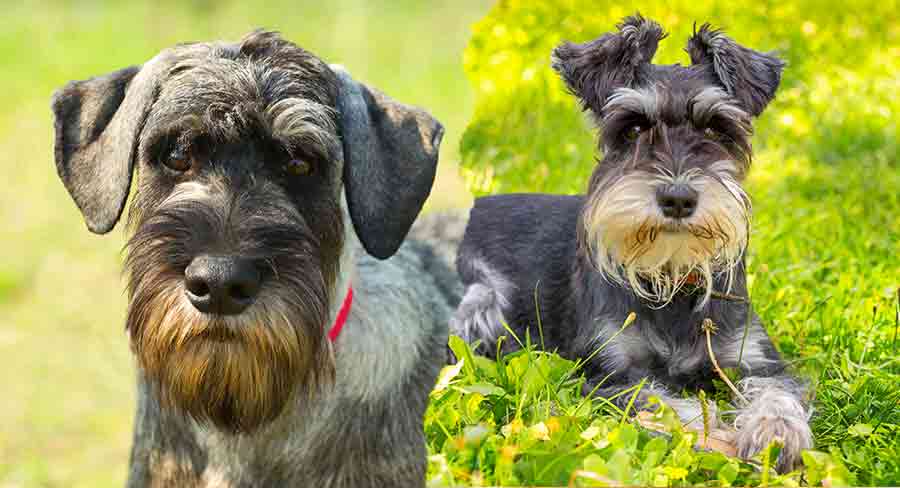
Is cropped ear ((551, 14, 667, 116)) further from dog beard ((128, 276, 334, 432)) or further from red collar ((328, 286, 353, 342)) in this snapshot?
dog beard ((128, 276, 334, 432))

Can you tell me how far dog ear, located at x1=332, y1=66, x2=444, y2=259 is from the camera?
4219 millimetres

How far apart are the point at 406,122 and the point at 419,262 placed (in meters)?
1.33

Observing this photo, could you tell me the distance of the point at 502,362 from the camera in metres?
4.22

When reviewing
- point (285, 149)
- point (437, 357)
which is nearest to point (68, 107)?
point (285, 149)

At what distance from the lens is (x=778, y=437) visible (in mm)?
3715

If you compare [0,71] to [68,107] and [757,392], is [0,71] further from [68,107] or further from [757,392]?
[757,392]

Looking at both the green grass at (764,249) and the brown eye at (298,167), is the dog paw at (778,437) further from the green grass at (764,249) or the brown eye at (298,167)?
the brown eye at (298,167)

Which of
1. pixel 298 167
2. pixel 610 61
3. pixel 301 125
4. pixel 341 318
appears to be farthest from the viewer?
pixel 341 318

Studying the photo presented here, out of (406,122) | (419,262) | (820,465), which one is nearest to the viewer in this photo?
(820,465)

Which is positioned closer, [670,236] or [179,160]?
[670,236]

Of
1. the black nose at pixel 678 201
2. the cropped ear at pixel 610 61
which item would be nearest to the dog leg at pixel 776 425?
the black nose at pixel 678 201

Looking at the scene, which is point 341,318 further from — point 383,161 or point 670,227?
point 670,227

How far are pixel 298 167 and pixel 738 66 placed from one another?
1.68 m

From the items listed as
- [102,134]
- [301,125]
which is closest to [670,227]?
[301,125]
